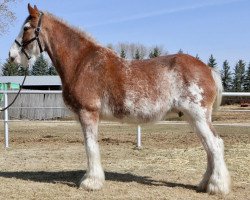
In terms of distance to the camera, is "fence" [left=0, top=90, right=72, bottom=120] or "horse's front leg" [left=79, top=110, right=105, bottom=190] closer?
"horse's front leg" [left=79, top=110, right=105, bottom=190]

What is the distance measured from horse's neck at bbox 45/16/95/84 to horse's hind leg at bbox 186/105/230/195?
5.94 feet

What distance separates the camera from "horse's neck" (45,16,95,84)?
19.5 ft

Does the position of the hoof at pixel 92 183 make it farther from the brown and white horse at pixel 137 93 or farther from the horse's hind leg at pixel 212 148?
the horse's hind leg at pixel 212 148

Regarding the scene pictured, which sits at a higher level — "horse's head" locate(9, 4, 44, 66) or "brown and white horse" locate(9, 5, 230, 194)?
"horse's head" locate(9, 4, 44, 66)

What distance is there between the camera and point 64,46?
6012 millimetres

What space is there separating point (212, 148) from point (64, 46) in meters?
2.60

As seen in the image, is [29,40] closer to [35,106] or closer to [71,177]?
[71,177]

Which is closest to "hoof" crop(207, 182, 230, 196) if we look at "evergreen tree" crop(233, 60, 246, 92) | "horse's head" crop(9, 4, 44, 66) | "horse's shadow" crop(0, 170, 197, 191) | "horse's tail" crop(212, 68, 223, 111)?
"horse's shadow" crop(0, 170, 197, 191)

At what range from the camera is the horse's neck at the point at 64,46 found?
5.94 metres

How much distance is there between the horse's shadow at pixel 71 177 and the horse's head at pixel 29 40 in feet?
6.20

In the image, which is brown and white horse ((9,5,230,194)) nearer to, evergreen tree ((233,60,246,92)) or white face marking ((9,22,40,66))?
white face marking ((9,22,40,66))

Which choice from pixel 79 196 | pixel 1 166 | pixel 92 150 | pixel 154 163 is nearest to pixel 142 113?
pixel 92 150

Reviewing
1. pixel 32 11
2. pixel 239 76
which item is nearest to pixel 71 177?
pixel 32 11

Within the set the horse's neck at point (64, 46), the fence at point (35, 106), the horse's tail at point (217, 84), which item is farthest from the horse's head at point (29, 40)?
the fence at point (35, 106)
